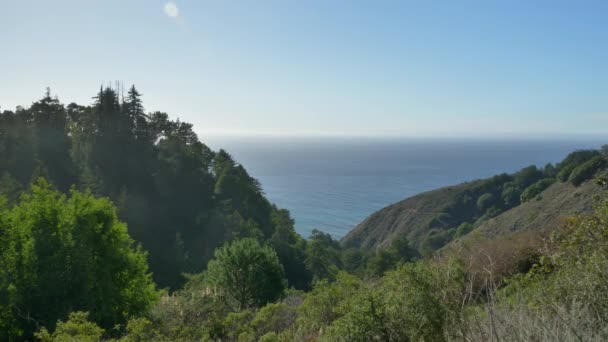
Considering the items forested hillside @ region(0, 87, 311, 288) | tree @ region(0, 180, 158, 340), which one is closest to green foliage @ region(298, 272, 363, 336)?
tree @ region(0, 180, 158, 340)

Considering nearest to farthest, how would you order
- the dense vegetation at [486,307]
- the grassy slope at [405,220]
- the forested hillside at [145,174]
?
the dense vegetation at [486,307]
the forested hillside at [145,174]
the grassy slope at [405,220]

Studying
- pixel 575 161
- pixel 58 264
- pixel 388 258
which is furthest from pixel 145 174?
pixel 575 161

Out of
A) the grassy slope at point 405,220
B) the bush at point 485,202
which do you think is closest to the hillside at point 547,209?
the grassy slope at point 405,220

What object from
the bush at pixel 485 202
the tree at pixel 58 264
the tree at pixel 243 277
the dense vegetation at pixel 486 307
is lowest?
the bush at pixel 485 202

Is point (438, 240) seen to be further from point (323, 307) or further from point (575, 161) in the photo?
point (323, 307)

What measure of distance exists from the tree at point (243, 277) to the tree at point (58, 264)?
13.9 feet

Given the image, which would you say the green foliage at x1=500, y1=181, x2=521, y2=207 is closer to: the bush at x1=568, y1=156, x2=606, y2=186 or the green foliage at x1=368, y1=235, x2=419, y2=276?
the bush at x1=568, y1=156, x2=606, y2=186

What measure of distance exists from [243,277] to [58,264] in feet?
26.9

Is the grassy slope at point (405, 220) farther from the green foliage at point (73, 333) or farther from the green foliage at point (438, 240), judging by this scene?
the green foliage at point (73, 333)

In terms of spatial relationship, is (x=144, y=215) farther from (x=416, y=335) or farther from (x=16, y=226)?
(x=416, y=335)

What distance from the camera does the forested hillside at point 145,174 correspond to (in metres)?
37.2

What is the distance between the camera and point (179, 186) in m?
47.1

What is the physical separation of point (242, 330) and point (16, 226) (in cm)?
862

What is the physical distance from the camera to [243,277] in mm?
19047
